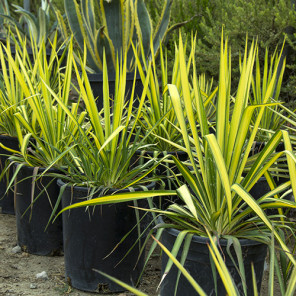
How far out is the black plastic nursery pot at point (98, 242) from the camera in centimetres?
193

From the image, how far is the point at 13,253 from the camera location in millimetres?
2367

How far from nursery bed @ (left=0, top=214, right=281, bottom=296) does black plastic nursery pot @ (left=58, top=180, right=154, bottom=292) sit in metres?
0.07

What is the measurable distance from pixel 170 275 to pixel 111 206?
1.26 feet

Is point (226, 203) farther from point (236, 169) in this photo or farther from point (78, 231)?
point (78, 231)

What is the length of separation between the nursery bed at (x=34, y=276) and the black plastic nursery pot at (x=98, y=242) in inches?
2.8

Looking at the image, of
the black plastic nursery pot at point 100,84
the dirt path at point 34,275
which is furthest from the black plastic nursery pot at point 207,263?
the black plastic nursery pot at point 100,84

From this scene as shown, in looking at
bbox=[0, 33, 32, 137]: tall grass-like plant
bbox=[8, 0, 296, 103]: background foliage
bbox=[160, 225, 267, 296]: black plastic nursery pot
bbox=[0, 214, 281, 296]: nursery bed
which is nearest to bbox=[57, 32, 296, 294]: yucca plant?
bbox=[160, 225, 267, 296]: black plastic nursery pot

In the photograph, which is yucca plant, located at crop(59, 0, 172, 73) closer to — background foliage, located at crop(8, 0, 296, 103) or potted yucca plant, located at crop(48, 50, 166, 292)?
background foliage, located at crop(8, 0, 296, 103)

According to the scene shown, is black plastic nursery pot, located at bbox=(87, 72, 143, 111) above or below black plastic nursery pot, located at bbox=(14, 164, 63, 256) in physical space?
above

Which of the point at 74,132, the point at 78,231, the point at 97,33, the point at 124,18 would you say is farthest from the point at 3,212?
the point at 124,18

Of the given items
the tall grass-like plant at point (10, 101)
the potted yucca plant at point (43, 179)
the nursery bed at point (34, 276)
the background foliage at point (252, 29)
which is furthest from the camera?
the background foliage at point (252, 29)

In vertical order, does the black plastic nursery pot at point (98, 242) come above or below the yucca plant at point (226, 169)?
below

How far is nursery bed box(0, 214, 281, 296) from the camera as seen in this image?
2.02 m

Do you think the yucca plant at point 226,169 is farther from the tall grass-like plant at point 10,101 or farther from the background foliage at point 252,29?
the background foliage at point 252,29
